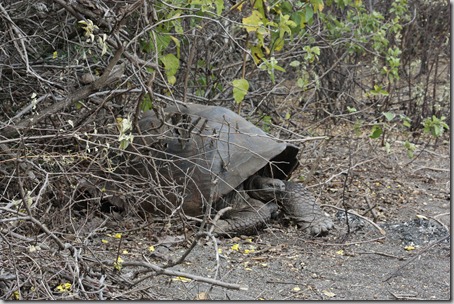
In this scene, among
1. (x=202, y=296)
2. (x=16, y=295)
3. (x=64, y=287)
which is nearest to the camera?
(x=16, y=295)

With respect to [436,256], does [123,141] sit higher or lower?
higher

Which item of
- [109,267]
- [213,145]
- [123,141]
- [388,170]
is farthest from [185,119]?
[388,170]

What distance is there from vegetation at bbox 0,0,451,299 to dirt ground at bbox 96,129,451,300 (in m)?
0.29

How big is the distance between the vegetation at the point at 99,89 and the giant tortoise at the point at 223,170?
0.21 m

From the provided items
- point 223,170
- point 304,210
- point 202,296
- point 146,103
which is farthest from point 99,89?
point 304,210

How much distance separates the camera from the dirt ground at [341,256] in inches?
145

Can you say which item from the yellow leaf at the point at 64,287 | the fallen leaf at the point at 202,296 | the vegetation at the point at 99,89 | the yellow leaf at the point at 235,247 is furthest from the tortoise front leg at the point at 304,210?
the yellow leaf at the point at 64,287

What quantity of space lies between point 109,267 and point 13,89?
1.90 m

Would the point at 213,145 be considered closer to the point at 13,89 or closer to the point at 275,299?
the point at 13,89

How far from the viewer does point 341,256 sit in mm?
4387

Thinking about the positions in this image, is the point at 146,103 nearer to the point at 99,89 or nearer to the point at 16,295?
the point at 99,89

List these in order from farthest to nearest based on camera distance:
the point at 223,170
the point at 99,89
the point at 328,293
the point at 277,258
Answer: the point at 223,170, the point at 277,258, the point at 99,89, the point at 328,293

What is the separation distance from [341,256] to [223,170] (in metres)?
0.99

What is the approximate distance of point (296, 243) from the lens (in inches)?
183
